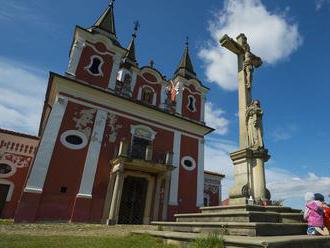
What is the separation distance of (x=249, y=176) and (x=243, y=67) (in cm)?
431

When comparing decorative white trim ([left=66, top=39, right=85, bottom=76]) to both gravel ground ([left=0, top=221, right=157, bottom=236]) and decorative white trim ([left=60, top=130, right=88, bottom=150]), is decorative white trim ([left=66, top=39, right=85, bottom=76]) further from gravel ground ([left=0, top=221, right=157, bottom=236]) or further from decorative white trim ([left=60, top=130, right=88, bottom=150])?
gravel ground ([left=0, top=221, right=157, bottom=236])

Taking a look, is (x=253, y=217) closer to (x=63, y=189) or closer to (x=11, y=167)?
(x=63, y=189)

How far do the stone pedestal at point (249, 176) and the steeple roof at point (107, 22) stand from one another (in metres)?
16.6

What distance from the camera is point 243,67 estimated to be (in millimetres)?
9688

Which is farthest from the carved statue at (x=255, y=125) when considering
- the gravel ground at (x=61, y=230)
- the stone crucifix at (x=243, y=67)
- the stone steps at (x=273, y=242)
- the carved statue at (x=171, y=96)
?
the carved statue at (x=171, y=96)

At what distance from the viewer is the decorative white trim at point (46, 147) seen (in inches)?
533

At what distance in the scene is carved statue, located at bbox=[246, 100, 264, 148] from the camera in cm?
796

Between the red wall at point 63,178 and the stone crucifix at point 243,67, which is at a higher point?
the stone crucifix at point 243,67

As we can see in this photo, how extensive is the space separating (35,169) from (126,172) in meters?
5.23

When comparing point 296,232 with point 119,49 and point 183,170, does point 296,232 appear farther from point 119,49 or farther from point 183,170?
point 119,49

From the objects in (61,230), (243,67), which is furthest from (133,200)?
(243,67)

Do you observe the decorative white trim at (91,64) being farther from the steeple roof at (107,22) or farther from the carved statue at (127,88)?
the steeple roof at (107,22)

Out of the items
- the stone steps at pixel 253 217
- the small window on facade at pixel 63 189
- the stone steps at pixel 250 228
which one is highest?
the small window on facade at pixel 63 189

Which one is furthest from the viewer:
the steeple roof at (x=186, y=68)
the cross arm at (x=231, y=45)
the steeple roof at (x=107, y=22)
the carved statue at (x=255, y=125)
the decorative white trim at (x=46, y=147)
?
the steeple roof at (x=186, y=68)
